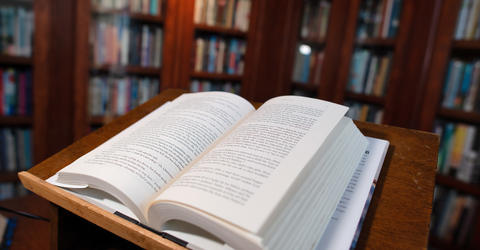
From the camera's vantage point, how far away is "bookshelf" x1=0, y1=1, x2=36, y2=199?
5.25 feet

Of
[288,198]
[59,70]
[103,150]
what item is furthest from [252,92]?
[288,198]

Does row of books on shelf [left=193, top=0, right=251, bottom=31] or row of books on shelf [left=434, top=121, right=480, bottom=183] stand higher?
row of books on shelf [left=193, top=0, right=251, bottom=31]

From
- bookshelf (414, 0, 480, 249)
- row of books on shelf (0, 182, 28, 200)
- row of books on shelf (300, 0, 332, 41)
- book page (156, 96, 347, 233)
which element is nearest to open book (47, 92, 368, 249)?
book page (156, 96, 347, 233)

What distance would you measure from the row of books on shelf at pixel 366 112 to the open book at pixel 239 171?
141cm

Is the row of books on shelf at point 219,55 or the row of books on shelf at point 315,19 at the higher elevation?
the row of books on shelf at point 315,19

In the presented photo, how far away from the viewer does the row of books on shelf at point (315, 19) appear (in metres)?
2.12

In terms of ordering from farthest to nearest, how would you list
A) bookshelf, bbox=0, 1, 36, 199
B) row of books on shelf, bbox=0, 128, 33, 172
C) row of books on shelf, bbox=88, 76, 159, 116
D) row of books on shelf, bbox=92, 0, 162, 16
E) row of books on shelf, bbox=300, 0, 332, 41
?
row of books on shelf, bbox=300, 0, 332, 41
row of books on shelf, bbox=88, 76, 159, 116
row of books on shelf, bbox=92, 0, 162, 16
row of books on shelf, bbox=0, 128, 33, 172
bookshelf, bbox=0, 1, 36, 199

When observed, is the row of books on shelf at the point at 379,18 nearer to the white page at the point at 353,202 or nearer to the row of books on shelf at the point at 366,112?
the row of books on shelf at the point at 366,112

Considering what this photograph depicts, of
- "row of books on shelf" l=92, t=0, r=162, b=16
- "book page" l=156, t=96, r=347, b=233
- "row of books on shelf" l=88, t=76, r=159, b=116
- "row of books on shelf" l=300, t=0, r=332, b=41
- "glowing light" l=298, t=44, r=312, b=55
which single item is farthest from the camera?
"glowing light" l=298, t=44, r=312, b=55

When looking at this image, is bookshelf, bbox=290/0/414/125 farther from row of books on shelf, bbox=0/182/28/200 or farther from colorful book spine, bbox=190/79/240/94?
row of books on shelf, bbox=0/182/28/200

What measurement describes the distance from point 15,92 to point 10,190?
54 centimetres

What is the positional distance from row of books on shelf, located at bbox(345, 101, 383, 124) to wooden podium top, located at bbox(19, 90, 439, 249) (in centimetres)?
128

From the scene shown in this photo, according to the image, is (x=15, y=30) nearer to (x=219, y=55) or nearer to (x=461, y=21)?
(x=219, y=55)

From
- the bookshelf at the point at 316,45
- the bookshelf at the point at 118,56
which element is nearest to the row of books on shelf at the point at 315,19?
the bookshelf at the point at 316,45
